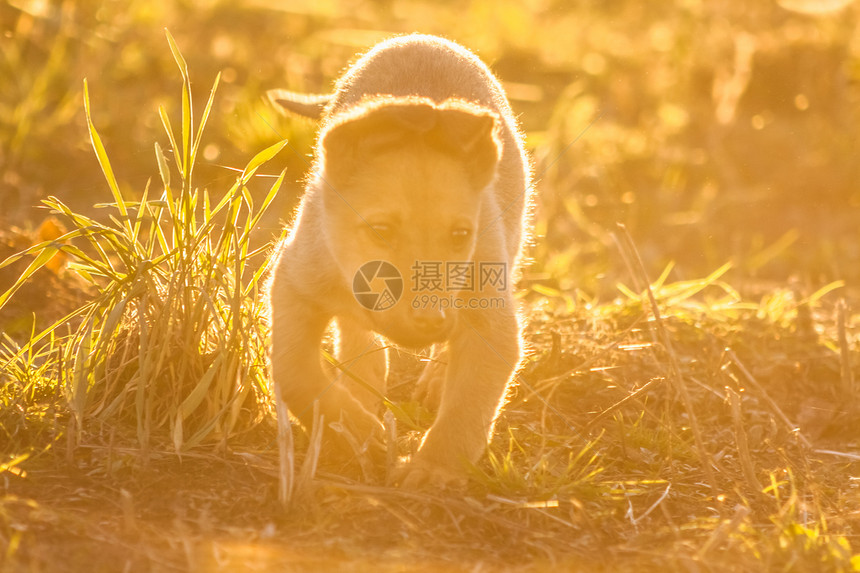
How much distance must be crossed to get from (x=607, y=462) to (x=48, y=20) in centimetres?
811

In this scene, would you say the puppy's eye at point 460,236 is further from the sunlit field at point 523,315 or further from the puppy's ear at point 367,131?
the sunlit field at point 523,315

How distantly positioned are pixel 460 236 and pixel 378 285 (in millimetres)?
416

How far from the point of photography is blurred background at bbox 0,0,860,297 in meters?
8.41

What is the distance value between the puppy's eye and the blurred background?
267cm

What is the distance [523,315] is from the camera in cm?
561

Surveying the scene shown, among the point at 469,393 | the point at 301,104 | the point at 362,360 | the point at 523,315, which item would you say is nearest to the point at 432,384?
the point at 362,360

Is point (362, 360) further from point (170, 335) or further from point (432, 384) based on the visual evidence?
point (170, 335)

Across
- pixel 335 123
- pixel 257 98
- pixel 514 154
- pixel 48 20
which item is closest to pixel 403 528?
pixel 335 123

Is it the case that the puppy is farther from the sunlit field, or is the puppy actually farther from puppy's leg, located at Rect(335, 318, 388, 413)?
the sunlit field

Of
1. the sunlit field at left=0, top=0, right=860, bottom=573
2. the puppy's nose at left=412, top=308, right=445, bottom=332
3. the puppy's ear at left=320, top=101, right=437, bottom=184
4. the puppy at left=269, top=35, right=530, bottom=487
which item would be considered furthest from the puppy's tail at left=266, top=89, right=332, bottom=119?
the puppy's nose at left=412, top=308, right=445, bottom=332

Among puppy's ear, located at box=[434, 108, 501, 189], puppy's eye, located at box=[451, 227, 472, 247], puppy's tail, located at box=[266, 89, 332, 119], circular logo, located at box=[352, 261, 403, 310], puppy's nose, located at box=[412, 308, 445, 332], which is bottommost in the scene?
puppy's nose, located at box=[412, 308, 445, 332]

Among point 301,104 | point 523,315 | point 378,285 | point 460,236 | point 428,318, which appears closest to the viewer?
point 428,318

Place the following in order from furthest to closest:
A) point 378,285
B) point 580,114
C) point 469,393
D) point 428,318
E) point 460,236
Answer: point 580,114
point 469,393
point 460,236
point 378,285
point 428,318

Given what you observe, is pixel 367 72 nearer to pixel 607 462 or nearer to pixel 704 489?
pixel 607 462
